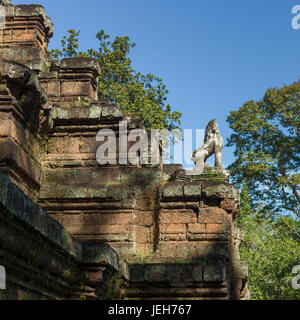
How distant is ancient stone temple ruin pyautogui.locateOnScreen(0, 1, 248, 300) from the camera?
20.4 ft

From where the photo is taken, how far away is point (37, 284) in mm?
4477

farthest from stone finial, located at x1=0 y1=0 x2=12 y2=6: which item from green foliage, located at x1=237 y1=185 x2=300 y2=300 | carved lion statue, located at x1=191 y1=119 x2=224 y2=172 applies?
Answer: green foliage, located at x1=237 y1=185 x2=300 y2=300

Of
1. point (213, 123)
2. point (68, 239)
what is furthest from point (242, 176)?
point (68, 239)

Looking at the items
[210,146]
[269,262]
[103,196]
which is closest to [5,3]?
[103,196]

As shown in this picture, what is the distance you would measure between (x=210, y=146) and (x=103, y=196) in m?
3.43

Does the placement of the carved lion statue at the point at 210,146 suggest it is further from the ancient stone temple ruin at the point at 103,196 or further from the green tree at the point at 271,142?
the green tree at the point at 271,142

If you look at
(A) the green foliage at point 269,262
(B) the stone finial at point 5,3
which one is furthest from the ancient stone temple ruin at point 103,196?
(A) the green foliage at point 269,262

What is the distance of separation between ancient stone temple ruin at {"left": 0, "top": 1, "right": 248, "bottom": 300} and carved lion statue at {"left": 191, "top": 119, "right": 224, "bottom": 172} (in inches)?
39.4

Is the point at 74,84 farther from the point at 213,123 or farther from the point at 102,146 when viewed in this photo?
the point at 213,123

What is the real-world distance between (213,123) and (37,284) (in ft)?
20.7

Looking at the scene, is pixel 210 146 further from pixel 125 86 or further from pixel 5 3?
pixel 125 86

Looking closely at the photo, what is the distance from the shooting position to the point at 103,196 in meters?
6.99

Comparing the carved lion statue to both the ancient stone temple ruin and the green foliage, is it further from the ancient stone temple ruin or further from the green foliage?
the green foliage

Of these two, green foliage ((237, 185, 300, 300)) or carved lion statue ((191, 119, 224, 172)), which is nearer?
carved lion statue ((191, 119, 224, 172))
